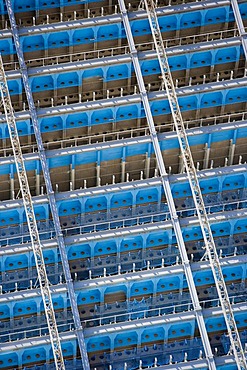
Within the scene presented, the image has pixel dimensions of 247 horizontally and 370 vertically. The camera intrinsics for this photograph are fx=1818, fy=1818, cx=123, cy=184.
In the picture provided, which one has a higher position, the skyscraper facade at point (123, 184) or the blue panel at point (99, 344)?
the skyscraper facade at point (123, 184)

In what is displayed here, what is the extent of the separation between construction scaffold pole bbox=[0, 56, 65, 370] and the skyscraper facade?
4.4 inches

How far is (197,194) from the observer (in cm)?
14412

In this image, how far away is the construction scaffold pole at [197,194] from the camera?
13988 centimetres

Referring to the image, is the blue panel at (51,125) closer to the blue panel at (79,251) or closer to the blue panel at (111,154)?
the blue panel at (111,154)

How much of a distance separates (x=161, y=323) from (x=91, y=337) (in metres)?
5.56

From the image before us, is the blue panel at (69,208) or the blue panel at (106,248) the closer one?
the blue panel at (106,248)

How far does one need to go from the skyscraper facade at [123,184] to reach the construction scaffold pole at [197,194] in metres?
0.15

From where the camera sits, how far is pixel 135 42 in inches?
6063

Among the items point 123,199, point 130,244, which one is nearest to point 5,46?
point 123,199

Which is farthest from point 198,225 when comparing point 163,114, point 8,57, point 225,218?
point 8,57

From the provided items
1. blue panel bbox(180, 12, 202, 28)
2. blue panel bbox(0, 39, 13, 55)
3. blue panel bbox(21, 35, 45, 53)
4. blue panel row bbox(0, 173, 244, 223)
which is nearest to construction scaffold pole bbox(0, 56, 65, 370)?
blue panel row bbox(0, 173, 244, 223)

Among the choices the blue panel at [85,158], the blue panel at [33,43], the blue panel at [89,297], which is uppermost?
the blue panel at [33,43]

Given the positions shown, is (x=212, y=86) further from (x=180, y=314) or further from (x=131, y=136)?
(x=180, y=314)

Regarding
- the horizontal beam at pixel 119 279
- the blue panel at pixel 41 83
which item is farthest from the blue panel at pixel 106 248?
the blue panel at pixel 41 83
